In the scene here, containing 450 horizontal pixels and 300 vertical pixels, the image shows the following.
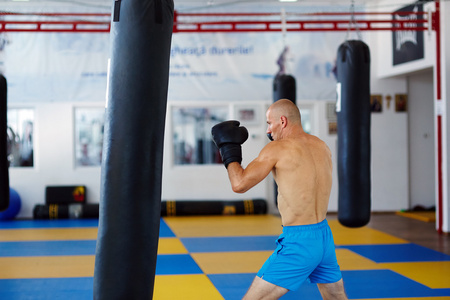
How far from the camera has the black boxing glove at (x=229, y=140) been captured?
3.24 m

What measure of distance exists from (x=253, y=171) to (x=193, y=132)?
25.5 feet

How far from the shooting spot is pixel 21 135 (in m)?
10.4

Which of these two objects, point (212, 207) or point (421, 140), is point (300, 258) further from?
point (421, 140)

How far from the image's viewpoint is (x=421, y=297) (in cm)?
472

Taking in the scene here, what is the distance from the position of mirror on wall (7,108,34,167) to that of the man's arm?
26.5 feet

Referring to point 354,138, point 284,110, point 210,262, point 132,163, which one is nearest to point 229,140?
point 284,110

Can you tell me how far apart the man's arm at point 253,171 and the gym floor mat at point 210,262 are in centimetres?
185

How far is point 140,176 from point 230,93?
8074 millimetres

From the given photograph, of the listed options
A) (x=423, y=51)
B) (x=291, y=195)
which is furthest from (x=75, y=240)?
(x=423, y=51)

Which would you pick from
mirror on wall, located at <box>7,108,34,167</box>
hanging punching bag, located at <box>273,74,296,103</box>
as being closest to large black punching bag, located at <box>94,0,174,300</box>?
hanging punching bag, located at <box>273,74,296,103</box>

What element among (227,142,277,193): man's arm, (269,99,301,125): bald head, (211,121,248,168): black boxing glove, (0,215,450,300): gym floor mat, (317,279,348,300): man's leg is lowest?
(0,215,450,300): gym floor mat

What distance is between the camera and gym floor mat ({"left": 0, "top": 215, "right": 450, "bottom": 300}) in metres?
4.95

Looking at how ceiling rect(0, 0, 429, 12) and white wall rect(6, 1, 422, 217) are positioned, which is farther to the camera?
white wall rect(6, 1, 422, 217)

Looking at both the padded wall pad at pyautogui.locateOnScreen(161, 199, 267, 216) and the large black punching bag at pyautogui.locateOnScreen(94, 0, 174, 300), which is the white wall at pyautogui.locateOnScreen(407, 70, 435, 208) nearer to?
the padded wall pad at pyautogui.locateOnScreen(161, 199, 267, 216)
